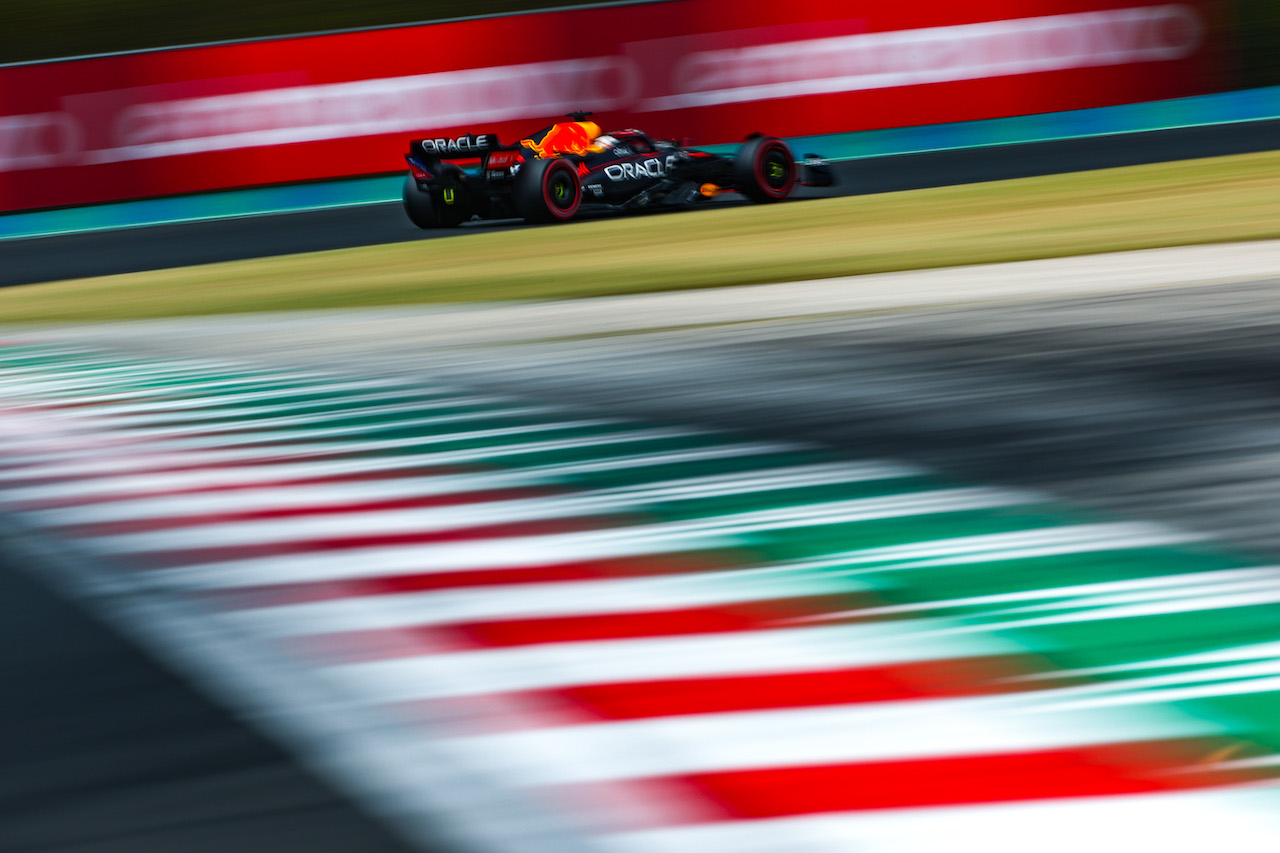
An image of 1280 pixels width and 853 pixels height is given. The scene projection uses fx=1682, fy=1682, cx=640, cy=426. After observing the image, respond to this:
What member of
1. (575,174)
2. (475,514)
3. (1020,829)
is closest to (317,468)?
(475,514)

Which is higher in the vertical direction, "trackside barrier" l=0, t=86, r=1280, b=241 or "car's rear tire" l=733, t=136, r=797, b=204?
"trackside barrier" l=0, t=86, r=1280, b=241

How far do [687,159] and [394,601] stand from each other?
1047cm

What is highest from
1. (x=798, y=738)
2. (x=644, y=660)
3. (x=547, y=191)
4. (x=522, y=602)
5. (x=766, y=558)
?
(x=547, y=191)

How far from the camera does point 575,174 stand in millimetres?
12648

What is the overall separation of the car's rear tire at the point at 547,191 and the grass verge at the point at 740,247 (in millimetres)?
274

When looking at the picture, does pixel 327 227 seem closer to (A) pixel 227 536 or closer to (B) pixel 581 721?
(A) pixel 227 536

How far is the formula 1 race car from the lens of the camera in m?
12.6

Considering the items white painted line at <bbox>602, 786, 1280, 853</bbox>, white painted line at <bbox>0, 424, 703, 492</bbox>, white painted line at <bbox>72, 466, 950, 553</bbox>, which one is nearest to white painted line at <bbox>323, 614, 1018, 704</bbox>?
white painted line at <bbox>602, 786, 1280, 853</bbox>

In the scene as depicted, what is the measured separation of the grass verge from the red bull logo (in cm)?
66

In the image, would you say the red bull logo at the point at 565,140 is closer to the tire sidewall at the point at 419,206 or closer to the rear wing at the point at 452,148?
the rear wing at the point at 452,148

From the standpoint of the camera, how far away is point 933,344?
17.5ft

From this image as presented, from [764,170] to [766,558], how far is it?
401 inches

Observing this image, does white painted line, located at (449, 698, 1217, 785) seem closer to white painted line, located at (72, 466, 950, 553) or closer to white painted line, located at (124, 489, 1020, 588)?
white painted line, located at (124, 489, 1020, 588)

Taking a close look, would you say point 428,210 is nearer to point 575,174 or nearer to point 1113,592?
point 575,174
